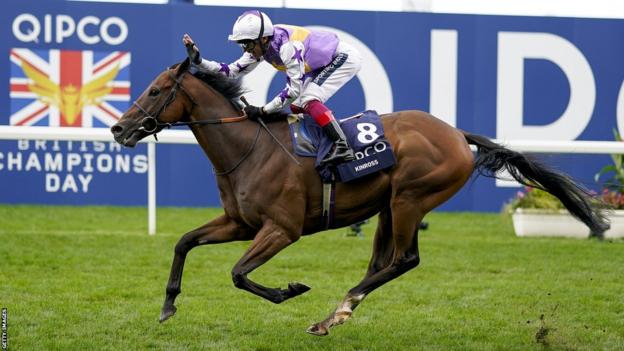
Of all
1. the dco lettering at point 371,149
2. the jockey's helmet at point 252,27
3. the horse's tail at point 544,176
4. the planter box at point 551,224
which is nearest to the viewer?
the jockey's helmet at point 252,27

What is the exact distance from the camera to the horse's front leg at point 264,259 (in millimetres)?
4883

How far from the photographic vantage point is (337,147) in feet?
16.6

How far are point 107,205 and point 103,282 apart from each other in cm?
496

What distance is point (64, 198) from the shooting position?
11.5 meters

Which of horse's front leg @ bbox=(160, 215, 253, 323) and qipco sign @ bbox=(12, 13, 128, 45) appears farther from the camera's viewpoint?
qipco sign @ bbox=(12, 13, 128, 45)

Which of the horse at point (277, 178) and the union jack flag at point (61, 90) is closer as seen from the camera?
the horse at point (277, 178)

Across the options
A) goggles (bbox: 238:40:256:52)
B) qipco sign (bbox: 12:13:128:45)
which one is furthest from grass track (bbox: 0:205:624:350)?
qipco sign (bbox: 12:13:128:45)

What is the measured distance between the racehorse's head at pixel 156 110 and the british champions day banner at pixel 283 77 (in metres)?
6.50

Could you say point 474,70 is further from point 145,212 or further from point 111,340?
point 111,340

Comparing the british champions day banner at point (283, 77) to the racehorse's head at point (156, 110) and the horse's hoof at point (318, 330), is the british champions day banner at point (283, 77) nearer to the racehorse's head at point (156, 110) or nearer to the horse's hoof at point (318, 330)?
the racehorse's head at point (156, 110)

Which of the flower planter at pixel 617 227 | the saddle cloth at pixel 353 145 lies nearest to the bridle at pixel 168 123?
the saddle cloth at pixel 353 145

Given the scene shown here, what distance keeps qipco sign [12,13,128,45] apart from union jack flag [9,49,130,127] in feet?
0.54

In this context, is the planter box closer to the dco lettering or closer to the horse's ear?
the dco lettering

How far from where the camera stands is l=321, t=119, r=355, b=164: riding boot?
505 cm
